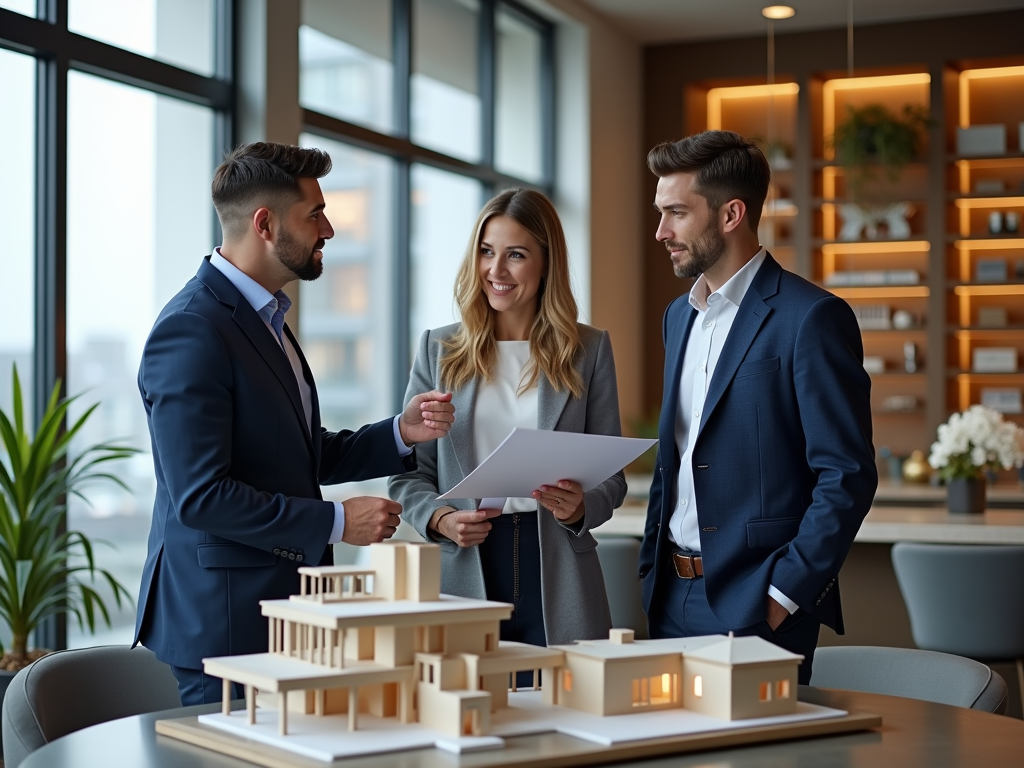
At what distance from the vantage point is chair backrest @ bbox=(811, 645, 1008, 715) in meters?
1.97

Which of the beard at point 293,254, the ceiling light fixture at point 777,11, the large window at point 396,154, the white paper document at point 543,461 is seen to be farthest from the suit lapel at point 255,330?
the ceiling light fixture at point 777,11

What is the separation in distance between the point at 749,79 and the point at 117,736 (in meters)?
7.45

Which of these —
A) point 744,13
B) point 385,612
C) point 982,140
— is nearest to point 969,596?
point 385,612

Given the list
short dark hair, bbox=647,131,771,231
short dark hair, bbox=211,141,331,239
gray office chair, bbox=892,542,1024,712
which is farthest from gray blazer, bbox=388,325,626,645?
gray office chair, bbox=892,542,1024,712

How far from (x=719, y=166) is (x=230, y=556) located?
3.96 feet

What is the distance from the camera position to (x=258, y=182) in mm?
2227

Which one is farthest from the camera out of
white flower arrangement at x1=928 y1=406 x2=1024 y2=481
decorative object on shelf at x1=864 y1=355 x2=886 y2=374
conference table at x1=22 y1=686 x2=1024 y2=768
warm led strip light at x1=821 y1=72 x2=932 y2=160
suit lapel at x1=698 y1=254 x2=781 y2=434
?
warm led strip light at x1=821 y1=72 x2=932 y2=160

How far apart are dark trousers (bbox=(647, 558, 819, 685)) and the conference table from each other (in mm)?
562

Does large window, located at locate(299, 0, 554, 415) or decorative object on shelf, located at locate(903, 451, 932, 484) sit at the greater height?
large window, located at locate(299, 0, 554, 415)

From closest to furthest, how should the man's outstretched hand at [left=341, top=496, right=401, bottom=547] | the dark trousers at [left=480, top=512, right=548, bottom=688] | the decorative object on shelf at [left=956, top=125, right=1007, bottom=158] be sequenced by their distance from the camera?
the man's outstretched hand at [left=341, top=496, right=401, bottom=547] → the dark trousers at [left=480, top=512, right=548, bottom=688] → the decorative object on shelf at [left=956, top=125, right=1007, bottom=158]

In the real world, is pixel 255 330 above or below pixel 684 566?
above

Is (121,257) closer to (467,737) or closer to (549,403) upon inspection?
(549,403)

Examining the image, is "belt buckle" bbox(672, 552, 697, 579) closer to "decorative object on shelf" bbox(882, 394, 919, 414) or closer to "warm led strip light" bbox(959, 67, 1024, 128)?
"decorative object on shelf" bbox(882, 394, 919, 414)

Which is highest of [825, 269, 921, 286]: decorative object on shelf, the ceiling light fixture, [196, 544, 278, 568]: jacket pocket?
the ceiling light fixture
